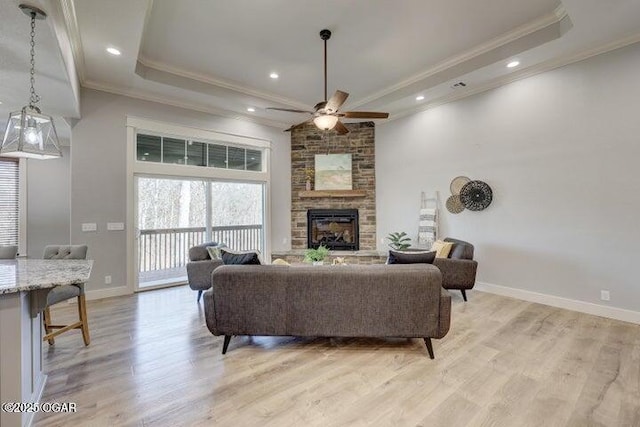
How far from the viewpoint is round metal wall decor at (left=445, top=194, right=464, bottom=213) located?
4949 mm

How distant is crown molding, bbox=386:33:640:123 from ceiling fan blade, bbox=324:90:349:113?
2.66 metres

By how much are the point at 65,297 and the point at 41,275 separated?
1.32 meters

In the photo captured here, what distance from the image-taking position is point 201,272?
13.2 feet

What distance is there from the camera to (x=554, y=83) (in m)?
3.91

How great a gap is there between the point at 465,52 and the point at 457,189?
2103 millimetres

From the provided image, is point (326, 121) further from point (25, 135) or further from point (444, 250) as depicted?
point (25, 135)

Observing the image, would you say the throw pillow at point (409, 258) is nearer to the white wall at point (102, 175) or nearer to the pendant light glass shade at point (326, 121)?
the pendant light glass shade at point (326, 121)

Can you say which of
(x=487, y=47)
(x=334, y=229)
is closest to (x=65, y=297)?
(x=334, y=229)

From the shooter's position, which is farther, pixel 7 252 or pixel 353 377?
pixel 7 252

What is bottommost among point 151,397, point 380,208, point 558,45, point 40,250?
point 151,397

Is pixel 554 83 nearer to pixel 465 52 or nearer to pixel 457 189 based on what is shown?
pixel 465 52

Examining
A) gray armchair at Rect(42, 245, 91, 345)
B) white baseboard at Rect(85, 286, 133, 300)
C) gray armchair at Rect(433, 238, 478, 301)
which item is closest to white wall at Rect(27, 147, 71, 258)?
white baseboard at Rect(85, 286, 133, 300)

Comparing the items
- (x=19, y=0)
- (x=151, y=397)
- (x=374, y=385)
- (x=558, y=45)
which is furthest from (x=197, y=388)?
(x=558, y=45)

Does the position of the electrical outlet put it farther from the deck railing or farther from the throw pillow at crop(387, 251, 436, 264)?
the throw pillow at crop(387, 251, 436, 264)
